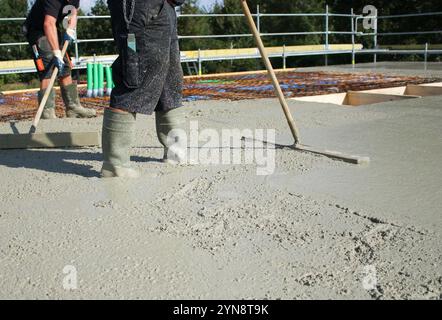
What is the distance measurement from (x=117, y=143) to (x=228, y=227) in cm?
112

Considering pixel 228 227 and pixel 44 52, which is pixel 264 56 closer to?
pixel 228 227

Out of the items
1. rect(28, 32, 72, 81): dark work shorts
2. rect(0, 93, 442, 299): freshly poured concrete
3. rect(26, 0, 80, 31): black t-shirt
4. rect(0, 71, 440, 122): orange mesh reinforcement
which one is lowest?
rect(0, 93, 442, 299): freshly poured concrete

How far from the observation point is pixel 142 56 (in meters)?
3.17

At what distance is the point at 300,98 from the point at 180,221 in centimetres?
458

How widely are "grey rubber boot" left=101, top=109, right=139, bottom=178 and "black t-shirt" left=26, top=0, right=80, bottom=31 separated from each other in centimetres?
223

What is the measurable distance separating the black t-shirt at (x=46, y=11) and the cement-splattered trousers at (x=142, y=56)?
205cm

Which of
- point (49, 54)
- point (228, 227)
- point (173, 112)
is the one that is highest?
point (49, 54)

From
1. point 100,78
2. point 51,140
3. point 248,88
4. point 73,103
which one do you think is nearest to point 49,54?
point 73,103

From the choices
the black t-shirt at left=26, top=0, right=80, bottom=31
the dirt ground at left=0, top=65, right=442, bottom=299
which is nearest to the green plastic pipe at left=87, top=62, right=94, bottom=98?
the black t-shirt at left=26, top=0, right=80, bottom=31

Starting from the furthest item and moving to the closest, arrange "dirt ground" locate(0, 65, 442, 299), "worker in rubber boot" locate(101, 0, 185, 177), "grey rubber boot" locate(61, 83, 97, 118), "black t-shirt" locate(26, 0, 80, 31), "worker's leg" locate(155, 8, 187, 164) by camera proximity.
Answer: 1. "grey rubber boot" locate(61, 83, 97, 118)
2. "black t-shirt" locate(26, 0, 80, 31)
3. "worker's leg" locate(155, 8, 187, 164)
4. "worker in rubber boot" locate(101, 0, 185, 177)
5. "dirt ground" locate(0, 65, 442, 299)

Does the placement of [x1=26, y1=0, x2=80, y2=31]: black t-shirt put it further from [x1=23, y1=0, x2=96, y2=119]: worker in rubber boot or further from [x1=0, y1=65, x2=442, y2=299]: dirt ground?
[x1=0, y1=65, x2=442, y2=299]: dirt ground

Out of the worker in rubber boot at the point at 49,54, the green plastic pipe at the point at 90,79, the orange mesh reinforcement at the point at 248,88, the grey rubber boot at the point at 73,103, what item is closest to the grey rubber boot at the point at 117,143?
the worker in rubber boot at the point at 49,54

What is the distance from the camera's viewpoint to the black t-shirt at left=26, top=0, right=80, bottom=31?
16.5 feet
